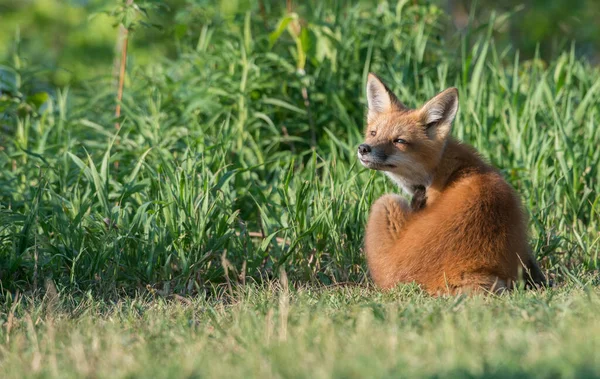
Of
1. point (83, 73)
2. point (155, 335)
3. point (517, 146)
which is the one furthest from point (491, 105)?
point (83, 73)

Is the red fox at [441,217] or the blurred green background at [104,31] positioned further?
the blurred green background at [104,31]

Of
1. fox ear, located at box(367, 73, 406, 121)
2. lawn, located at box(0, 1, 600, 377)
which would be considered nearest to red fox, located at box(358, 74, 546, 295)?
lawn, located at box(0, 1, 600, 377)

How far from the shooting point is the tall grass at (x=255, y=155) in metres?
5.92

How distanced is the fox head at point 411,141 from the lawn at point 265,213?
28.5 inches

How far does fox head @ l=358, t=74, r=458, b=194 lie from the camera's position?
5602mm

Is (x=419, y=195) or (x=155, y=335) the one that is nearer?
(x=155, y=335)

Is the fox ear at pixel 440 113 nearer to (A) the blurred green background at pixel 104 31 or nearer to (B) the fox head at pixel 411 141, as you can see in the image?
(B) the fox head at pixel 411 141

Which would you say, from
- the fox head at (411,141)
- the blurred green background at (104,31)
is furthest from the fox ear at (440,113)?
the blurred green background at (104,31)

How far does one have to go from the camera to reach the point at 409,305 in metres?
4.25

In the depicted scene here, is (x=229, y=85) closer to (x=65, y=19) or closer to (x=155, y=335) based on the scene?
(x=155, y=335)

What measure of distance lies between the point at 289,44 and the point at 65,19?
11.5m

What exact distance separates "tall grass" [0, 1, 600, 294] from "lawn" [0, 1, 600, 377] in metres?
0.02

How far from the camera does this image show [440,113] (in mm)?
5840

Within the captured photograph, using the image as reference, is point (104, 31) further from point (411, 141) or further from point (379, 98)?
point (411, 141)
